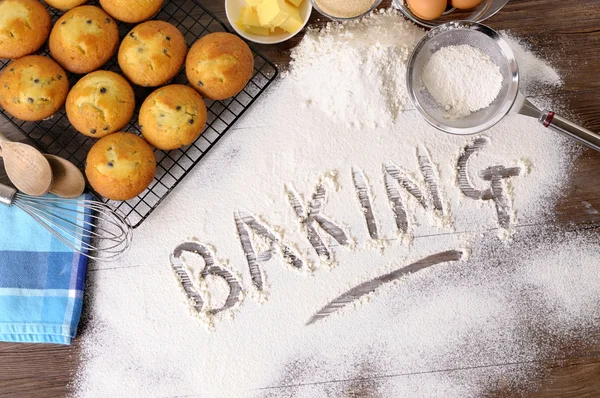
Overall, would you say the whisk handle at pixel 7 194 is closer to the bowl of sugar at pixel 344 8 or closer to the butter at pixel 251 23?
the butter at pixel 251 23

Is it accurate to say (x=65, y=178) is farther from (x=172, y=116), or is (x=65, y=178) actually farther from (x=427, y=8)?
(x=427, y=8)

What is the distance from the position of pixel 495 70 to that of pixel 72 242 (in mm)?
1096

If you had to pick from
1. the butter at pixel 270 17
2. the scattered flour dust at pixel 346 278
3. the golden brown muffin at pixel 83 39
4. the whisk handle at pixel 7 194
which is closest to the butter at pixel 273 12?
the butter at pixel 270 17

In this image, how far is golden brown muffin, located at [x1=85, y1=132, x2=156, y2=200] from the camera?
109cm

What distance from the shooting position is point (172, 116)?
1.10 m

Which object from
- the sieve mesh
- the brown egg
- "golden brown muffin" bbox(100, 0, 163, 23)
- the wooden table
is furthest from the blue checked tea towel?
the brown egg

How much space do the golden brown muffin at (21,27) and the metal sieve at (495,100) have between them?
2.76ft

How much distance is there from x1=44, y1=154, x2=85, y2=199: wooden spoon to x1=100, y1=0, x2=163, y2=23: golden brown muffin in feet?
1.15

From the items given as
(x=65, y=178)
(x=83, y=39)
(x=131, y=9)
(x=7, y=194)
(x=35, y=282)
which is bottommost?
(x=35, y=282)

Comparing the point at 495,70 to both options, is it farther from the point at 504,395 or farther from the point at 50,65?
the point at 50,65

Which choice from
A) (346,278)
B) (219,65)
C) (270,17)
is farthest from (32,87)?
(346,278)

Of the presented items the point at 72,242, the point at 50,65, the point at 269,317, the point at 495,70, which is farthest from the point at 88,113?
the point at 495,70

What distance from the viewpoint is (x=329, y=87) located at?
1.22 meters

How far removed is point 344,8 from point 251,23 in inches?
8.6
